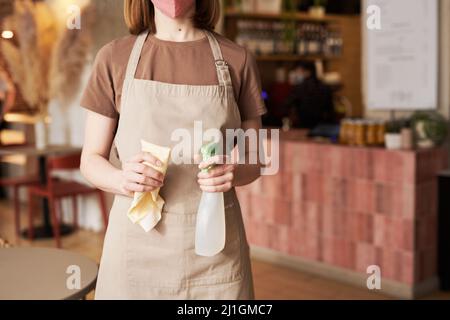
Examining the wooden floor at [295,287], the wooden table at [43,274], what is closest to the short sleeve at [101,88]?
the wooden table at [43,274]

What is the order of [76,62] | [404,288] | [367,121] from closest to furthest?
[404,288], [367,121], [76,62]

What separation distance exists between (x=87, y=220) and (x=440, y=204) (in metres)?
3.22

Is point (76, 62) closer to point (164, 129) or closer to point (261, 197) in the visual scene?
point (261, 197)

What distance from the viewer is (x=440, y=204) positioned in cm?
392

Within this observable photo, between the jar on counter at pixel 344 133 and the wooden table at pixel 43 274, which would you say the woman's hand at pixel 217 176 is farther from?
the jar on counter at pixel 344 133

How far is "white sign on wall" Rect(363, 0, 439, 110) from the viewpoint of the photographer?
4.20 m

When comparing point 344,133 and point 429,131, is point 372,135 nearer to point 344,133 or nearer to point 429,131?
point 344,133

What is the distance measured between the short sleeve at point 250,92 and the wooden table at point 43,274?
2.08 feet

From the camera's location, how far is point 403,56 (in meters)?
4.34

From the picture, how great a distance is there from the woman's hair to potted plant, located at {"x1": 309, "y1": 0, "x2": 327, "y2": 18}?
227 inches

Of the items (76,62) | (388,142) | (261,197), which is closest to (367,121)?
(388,142)

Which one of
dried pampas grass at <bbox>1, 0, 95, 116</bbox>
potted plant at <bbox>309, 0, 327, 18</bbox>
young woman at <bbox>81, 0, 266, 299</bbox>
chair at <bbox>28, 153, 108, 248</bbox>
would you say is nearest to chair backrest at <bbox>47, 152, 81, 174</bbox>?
chair at <bbox>28, 153, 108, 248</bbox>

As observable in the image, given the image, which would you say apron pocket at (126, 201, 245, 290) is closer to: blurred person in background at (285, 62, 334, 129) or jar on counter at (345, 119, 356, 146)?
jar on counter at (345, 119, 356, 146)

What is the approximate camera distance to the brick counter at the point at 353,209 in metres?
3.83
